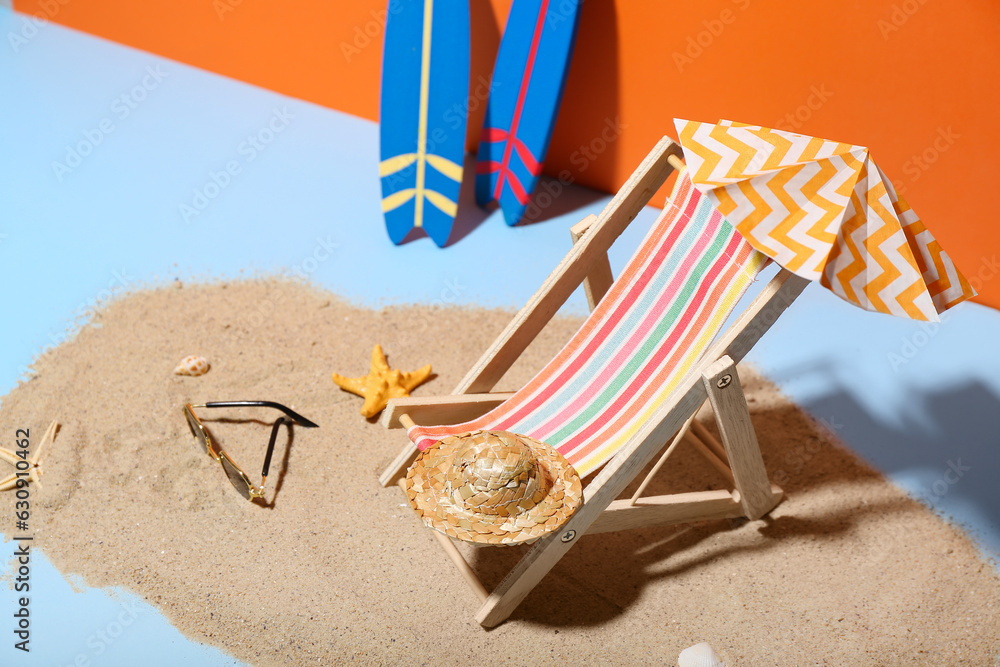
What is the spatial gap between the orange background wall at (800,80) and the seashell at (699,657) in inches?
88.0

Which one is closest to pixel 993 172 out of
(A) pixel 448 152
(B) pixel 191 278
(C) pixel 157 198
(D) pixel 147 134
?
(A) pixel 448 152

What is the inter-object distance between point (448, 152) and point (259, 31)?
1.64 metres

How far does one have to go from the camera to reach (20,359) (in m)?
3.05

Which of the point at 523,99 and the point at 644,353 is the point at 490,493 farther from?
the point at 523,99

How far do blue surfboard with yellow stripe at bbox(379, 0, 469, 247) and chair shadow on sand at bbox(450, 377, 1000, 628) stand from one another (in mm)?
1623

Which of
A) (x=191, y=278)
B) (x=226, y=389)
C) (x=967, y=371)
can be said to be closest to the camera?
(x=226, y=389)

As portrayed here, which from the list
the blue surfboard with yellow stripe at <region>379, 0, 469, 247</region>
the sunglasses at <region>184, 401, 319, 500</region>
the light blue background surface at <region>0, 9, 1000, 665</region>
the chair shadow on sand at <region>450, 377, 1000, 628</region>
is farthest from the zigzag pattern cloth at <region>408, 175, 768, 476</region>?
the blue surfboard with yellow stripe at <region>379, 0, 469, 247</region>

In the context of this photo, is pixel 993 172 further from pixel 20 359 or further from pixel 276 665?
pixel 20 359

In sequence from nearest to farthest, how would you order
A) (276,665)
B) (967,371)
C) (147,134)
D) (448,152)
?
(276,665) → (967,371) → (448,152) → (147,134)

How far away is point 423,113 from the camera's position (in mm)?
3760

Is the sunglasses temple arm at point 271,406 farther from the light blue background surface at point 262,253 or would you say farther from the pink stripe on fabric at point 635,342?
the pink stripe on fabric at point 635,342

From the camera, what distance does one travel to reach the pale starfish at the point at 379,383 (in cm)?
291

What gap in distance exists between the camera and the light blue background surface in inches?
112

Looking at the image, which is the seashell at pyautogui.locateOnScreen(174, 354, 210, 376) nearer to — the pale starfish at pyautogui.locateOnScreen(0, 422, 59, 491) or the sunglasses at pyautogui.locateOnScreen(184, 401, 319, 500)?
the sunglasses at pyautogui.locateOnScreen(184, 401, 319, 500)
